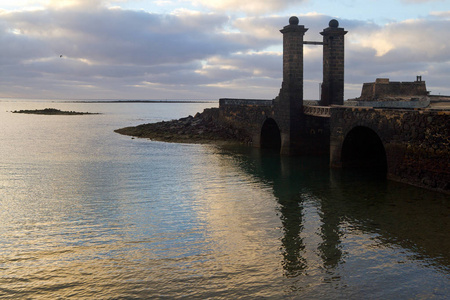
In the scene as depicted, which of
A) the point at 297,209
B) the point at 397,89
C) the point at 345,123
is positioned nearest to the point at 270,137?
the point at 345,123

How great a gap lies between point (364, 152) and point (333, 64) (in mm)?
7604

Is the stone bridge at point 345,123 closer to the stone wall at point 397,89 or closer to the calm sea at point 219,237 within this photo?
the stone wall at point 397,89

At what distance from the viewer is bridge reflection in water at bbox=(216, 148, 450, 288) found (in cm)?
1131

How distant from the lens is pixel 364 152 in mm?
26594

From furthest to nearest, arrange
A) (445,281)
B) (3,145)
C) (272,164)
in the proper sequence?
(3,145) < (272,164) < (445,281)

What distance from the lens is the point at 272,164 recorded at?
28.9 metres

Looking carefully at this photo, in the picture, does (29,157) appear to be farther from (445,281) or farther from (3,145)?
(445,281)

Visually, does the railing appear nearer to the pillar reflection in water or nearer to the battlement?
the pillar reflection in water

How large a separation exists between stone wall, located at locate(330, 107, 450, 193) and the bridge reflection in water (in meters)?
0.58

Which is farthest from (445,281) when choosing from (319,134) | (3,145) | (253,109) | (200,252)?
(3,145)

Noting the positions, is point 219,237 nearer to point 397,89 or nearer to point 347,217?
point 347,217

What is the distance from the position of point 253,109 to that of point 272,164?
384 inches

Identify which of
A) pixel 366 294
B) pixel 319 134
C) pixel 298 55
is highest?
pixel 298 55

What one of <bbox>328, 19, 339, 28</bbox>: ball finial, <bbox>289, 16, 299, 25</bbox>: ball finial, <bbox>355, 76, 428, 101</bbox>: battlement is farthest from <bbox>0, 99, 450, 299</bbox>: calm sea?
<bbox>355, 76, 428, 101</bbox>: battlement
